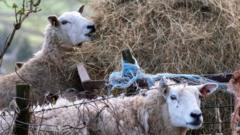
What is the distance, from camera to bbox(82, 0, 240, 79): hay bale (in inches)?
391

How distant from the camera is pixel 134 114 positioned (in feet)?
26.5

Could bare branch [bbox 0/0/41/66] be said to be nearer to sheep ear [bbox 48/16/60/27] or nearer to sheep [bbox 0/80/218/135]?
sheep [bbox 0/80/218/135]

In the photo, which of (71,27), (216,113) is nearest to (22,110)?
(216,113)

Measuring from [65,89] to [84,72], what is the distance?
57 cm

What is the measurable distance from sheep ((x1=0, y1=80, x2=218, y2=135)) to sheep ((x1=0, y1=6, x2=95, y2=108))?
258cm

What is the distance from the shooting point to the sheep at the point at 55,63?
10.6 meters

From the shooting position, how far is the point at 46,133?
712 centimetres

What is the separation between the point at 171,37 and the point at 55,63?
6.53 ft

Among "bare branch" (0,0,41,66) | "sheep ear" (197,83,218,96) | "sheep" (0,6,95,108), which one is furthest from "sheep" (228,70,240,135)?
"sheep" (0,6,95,108)

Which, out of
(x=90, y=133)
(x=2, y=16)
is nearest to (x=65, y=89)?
(x=90, y=133)

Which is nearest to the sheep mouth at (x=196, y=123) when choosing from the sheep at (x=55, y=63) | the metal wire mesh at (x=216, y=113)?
the metal wire mesh at (x=216, y=113)

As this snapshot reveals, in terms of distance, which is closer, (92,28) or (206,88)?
(206,88)

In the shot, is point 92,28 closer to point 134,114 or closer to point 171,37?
point 171,37

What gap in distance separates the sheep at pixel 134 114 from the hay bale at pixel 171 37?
1752mm
